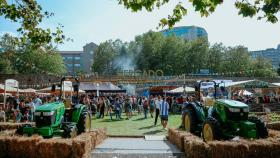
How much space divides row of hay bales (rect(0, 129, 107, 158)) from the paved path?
107 cm

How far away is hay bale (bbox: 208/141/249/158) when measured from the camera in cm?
938

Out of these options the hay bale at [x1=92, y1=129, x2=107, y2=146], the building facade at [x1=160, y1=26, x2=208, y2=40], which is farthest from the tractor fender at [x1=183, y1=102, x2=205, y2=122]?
the building facade at [x1=160, y1=26, x2=208, y2=40]

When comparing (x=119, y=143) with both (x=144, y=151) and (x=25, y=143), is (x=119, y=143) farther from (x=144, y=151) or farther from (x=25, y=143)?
(x=25, y=143)

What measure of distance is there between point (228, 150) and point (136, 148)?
3712 millimetres

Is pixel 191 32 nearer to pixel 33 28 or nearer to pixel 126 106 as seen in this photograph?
pixel 126 106

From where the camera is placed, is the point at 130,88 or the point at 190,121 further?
the point at 130,88

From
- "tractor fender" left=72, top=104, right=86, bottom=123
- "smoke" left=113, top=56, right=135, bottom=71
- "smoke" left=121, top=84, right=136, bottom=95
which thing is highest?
"smoke" left=113, top=56, right=135, bottom=71

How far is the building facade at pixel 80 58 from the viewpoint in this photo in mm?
132325

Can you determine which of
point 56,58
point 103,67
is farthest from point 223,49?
point 56,58

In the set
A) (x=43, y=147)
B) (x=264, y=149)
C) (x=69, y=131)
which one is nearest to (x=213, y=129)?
(x=264, y=149)

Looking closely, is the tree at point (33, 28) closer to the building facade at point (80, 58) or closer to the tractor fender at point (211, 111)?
the tractor fender at point (211, 111)

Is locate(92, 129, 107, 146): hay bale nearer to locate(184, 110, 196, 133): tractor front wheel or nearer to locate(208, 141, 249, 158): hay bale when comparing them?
locate(184, 110, 196, 133): tractor front wheel

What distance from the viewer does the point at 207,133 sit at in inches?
439

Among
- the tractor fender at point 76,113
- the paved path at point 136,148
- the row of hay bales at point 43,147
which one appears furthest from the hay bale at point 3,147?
the tractor fender at point 76,113
